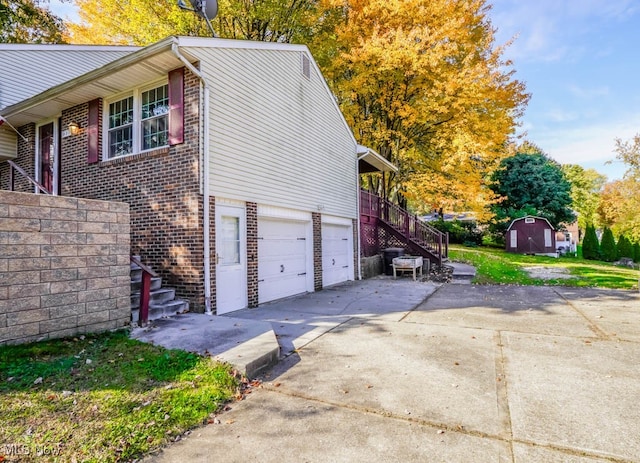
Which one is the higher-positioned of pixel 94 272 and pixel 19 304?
pixel 94 272

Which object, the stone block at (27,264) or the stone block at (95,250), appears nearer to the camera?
the stone block at (27,264)

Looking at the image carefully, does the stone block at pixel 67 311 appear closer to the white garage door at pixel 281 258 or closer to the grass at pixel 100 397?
the grass at pixel 100 397

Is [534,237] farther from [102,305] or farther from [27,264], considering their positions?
[27,264]

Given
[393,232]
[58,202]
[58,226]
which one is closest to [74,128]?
[58,202]


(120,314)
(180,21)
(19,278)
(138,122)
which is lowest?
(120,314)

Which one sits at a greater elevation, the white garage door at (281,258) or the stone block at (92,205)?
the stone block at (92,205)

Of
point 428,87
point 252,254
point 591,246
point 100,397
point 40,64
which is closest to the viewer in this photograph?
point 100,397

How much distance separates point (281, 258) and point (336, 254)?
3117mm

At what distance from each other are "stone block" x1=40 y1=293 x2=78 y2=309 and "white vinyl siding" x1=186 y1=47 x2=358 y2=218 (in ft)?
9.53

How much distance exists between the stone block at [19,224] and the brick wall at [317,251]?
21.6 ft

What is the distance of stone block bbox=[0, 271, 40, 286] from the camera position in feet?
12.8

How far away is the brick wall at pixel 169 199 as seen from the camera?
6297 mm

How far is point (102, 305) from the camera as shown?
190 inches

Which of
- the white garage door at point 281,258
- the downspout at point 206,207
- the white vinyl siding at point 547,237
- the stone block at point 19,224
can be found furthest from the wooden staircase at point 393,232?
the white vinyl siding at point 547,237
